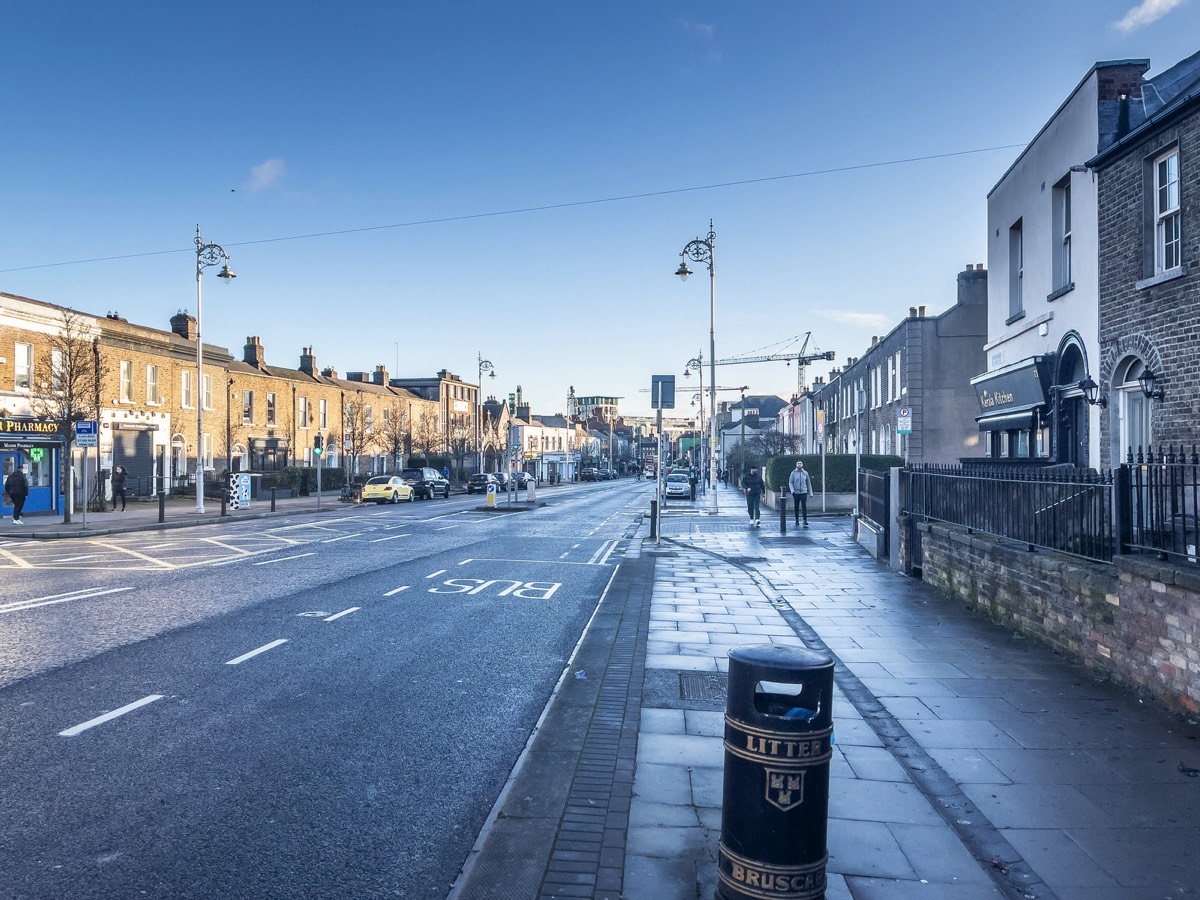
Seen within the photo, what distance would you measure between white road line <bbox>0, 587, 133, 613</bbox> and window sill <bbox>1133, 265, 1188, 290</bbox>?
615 inches

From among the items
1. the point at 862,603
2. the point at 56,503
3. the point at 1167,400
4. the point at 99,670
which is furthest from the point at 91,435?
the point at 1167,400

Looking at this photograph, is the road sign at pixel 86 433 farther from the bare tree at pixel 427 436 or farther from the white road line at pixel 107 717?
the bare tree at pixel 427 436

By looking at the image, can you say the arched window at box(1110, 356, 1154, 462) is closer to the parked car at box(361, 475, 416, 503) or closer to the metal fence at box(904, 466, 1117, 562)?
the metal fence at box(904, 466, 1117, 562)

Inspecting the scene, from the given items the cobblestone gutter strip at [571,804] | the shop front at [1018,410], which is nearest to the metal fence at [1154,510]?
the cobblestone gutter strip at [571,804]

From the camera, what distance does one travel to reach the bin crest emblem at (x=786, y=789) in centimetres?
362

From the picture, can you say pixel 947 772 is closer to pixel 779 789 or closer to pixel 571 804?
pixel 779 789

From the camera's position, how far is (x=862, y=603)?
11.8 m

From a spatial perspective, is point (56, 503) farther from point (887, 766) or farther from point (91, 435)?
point (887, 766)

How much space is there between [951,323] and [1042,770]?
3050 centimetres

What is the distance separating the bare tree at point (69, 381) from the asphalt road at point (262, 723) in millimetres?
13915

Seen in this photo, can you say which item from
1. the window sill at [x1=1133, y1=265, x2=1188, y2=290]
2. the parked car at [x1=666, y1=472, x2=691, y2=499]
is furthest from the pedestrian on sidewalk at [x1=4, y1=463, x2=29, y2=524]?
the parked car at [x1=666, y1=472, x2=691, y2=499]

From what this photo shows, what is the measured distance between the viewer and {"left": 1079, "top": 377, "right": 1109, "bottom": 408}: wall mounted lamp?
46.5 ft

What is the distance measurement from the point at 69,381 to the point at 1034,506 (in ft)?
89.4

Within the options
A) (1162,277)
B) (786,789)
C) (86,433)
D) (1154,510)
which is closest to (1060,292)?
(1162,277)
